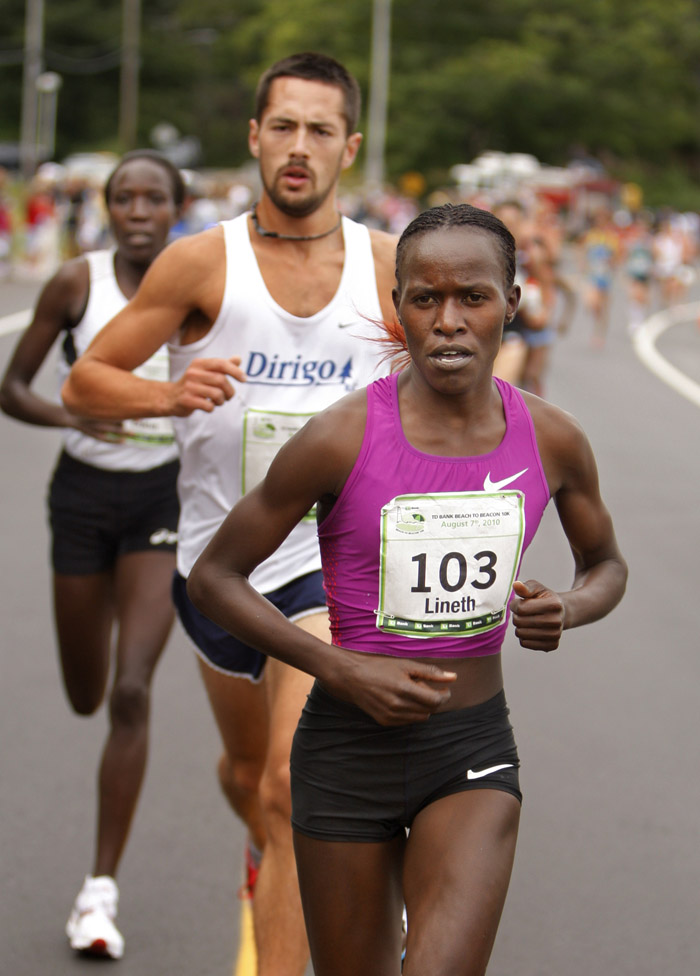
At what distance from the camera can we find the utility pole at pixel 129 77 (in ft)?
221

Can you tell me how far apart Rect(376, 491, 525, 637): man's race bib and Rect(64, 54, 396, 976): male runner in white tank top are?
2.64ft

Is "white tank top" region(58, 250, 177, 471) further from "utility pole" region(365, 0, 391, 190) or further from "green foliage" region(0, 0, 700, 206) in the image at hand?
"green foliage" region(0, 0, 700, 206)

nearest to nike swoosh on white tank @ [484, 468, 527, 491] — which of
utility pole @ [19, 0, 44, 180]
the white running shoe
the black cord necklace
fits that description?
the black cord necklace

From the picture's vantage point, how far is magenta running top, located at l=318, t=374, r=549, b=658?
9.93ft

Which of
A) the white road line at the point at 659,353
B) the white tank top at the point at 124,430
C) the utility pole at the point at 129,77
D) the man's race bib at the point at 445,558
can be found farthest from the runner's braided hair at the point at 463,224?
the utility pole at the point at 129,77

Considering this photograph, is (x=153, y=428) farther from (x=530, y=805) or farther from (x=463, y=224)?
(x=463, y=224)

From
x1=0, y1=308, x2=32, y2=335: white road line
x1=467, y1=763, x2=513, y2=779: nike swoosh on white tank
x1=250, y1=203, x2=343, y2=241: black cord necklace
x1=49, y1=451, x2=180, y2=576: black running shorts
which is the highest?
x1=0, y1=308, x2=32, y2=335: white road line

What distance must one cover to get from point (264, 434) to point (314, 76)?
1003 mm

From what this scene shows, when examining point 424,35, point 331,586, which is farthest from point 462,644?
point 424,35

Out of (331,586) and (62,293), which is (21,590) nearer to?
(62,293)

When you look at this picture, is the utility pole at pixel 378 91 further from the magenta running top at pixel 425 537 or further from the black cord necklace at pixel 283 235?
the magenta running top at pixel 425 537

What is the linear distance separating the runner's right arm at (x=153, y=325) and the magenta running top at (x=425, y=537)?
0.99 metres

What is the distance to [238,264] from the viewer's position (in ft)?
13.4

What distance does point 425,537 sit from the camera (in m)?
3.03
